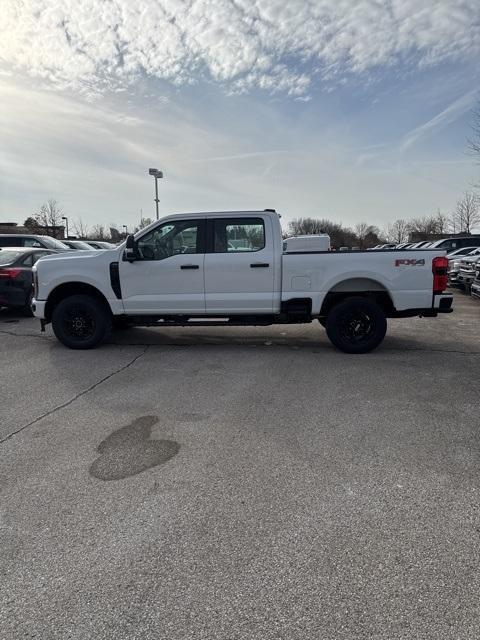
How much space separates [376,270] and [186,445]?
4226 millimetres

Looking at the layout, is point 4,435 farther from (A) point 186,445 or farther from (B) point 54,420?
(A) point 186,445

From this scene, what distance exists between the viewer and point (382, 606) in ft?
6.63

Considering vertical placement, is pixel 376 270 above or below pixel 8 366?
above

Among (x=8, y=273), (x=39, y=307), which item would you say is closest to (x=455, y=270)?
(x=39, y=307)

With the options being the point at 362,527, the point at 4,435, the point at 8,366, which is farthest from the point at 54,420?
the point at 362,527

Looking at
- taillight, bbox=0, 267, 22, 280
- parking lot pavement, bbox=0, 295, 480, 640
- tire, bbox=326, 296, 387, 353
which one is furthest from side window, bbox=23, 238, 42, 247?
tire, bbox=326, 296, 387, 353

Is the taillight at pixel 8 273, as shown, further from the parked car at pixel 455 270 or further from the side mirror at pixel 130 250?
the parked car at pixel 455 270

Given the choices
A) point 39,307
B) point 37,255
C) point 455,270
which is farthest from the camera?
point 455,270

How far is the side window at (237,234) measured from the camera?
6734 mm

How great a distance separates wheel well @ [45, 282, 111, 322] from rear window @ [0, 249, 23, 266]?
3.30 meters

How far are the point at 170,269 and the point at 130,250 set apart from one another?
0.68 m

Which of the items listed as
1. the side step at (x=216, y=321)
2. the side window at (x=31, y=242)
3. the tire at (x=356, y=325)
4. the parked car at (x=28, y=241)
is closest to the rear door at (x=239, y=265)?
the side step at (x=216, y=321)

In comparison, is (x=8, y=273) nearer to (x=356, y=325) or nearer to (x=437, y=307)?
(x=356, y=325)

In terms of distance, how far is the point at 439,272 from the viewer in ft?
20.9
